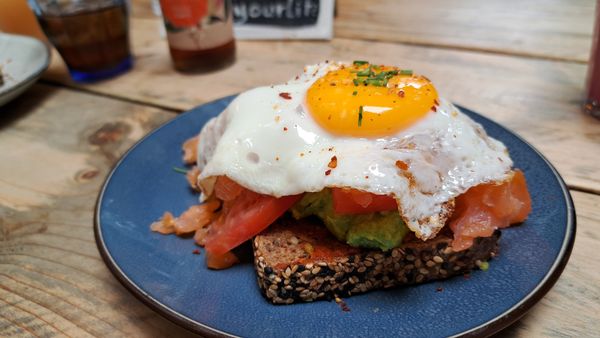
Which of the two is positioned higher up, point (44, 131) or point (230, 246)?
point (230, 246)

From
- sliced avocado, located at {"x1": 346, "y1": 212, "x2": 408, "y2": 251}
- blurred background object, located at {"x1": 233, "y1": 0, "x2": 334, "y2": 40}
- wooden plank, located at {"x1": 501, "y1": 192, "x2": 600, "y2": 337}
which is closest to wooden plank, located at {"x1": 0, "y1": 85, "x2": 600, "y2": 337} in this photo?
wooden plank, located at {"x1": 501, "y1": 192, "x2": 600, "y2": 337}

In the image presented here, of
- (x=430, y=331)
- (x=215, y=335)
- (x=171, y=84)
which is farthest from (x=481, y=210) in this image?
(x=171, y=84)

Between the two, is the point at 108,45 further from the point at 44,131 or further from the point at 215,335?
the point at 215,335

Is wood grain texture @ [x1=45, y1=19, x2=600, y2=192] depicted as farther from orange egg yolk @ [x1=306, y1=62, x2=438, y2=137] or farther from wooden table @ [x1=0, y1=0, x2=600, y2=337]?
orange egg yolk @ [x1=306, y1=62, x2=438, y2=137]

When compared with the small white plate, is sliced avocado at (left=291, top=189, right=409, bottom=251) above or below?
above

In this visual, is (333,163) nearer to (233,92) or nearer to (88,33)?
(233,92)

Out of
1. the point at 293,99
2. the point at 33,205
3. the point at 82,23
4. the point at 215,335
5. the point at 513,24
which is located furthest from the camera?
the point at 513,24

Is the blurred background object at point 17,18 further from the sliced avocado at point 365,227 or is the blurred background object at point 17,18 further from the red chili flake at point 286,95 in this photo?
the sliced avocado at point 365,227
